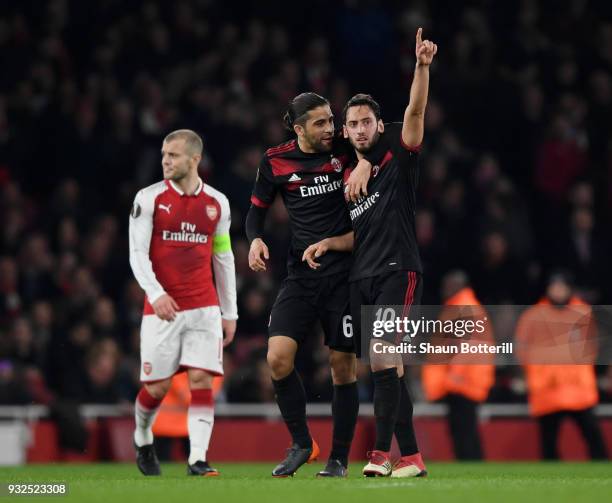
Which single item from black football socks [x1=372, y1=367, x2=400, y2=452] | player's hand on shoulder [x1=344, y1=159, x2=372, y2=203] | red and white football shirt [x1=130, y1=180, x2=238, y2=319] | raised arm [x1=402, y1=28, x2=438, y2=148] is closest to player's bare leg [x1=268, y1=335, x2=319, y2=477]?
black football socks [x1=372, y1=367, x2=400, y2=452]

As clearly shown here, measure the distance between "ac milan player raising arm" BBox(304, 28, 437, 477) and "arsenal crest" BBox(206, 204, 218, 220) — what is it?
0.99m

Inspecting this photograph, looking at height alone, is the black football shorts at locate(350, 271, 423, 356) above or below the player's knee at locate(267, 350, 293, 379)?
above

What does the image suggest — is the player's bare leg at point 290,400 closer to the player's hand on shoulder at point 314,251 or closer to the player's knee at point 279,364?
the player's knee at point 279,364

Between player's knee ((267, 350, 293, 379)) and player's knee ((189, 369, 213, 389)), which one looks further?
player's knee ((189, 369, 213, 389))

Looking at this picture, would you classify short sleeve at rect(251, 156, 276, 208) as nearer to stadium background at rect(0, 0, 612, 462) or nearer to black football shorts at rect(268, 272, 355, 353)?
black football shorts at rect(268, 272, 355, 353)

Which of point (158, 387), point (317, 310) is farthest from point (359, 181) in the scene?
point (158, 387)

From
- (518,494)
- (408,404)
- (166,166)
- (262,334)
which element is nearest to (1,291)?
(262,334)

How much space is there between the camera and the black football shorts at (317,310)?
8.74m

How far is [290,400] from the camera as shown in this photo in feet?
28.9

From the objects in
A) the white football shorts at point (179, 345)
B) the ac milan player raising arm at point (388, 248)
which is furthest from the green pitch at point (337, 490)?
the white football shorts at point (179, 345)

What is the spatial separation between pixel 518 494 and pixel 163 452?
7028 millimetres

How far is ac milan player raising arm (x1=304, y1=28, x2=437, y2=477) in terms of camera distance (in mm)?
8297

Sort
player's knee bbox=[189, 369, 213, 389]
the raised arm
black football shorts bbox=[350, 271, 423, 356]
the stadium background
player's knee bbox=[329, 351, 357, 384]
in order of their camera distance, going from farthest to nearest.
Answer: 1. the stadium background
2. player's knee bbox=[189, 369, 213, 389]
3. player's knee bbox=[329, 351, 357, 384]
4. black football shorts bbox=[350, 271, 423, 356]
5. the raised arm

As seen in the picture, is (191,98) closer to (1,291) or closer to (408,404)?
(1,291)
